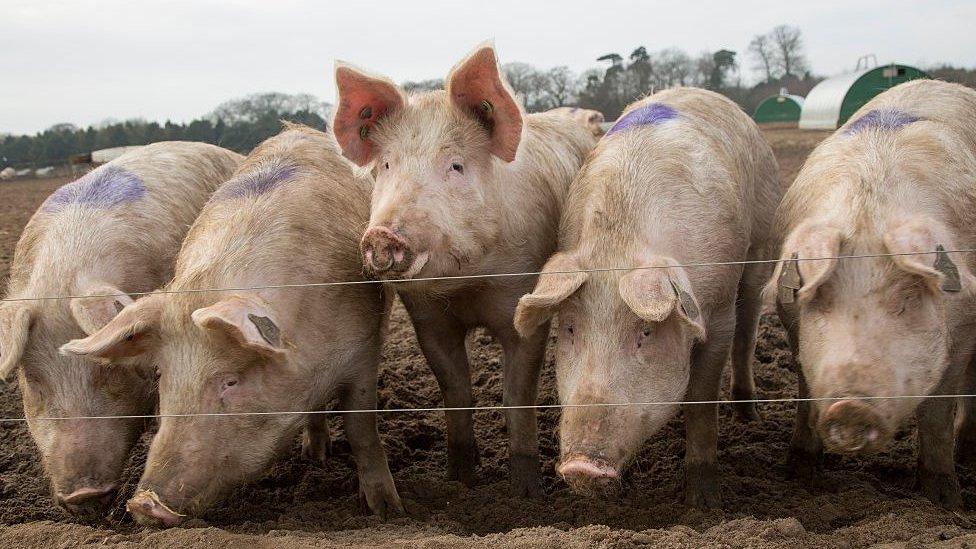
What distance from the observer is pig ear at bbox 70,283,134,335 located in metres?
4.73

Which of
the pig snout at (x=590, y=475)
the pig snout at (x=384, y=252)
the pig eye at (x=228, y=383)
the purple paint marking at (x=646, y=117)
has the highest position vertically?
the purple paint marking at (x=646, y=117)

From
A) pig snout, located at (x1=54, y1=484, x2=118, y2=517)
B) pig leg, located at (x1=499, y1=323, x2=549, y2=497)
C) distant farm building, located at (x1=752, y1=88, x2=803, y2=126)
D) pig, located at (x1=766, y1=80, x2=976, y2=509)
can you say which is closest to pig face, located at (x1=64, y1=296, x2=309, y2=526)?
pig snout, located at (x1=54, y1=484, x2=118, y2=517)

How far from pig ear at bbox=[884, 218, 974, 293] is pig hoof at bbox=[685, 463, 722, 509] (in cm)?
150

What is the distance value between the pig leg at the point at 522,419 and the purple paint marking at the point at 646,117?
128cm

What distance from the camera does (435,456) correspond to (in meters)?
6.00

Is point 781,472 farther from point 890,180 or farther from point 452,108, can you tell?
point 452,108

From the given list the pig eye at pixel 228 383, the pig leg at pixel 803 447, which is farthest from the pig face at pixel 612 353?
the pig eye at pixel 228 383

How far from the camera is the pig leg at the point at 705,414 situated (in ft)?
15.9

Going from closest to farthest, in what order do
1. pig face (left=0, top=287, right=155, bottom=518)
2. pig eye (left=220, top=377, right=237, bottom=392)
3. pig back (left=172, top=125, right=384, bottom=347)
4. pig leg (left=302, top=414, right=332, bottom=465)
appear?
pig eye (left=220, top=377, right=237, bottom=392)
pig back (left=172, top=125, right=384, bottom=347)
pig face (left=0, top=287, right=155, bottom=518)
pig leg (left=302, top=414, right=332, bottom=465)

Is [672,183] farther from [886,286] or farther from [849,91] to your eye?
[849,91]

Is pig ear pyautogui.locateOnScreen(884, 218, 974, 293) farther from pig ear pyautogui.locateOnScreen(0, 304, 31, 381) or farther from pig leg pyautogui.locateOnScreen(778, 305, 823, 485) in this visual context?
pig ear pyautogui.locateOnScreen(0, 304, 31, 381)

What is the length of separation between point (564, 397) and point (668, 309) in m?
0.72

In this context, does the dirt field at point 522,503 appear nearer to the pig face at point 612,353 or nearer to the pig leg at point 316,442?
the pig leg at point 316,442

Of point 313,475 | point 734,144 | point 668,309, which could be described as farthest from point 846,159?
point 313,475
